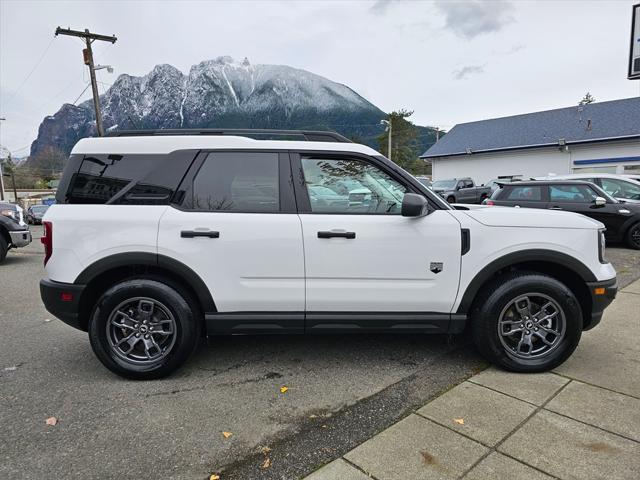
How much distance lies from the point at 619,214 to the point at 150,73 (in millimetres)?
121736

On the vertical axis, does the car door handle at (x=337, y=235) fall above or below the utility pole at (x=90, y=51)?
below

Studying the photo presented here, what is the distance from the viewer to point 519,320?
11.0 feet

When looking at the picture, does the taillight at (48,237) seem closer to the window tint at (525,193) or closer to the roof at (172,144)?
the roof at (172,144)

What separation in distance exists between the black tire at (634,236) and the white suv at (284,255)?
7446mm

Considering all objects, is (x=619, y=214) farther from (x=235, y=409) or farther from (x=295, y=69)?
(x=295, y=69)

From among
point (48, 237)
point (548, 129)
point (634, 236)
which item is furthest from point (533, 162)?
point (48, 237)

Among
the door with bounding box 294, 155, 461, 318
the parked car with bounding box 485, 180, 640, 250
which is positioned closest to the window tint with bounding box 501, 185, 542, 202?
the parked car with bounding box 485, 180, 640, 250

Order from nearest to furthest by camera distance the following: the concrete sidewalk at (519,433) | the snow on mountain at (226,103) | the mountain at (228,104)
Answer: the concrete sidewalk at (519,433)
the mountain at (228,104)
the snow on mountain at (226,103)

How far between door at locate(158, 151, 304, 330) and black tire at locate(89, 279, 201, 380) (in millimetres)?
266

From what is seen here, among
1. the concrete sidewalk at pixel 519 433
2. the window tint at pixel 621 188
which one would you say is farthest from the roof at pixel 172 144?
the window tint at pixel 621 188

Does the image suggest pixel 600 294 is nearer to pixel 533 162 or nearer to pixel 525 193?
pixel 525 193

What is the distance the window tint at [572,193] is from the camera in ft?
30.8

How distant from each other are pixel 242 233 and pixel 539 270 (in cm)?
246

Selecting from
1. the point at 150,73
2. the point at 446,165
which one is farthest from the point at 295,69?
the point at 446,165
